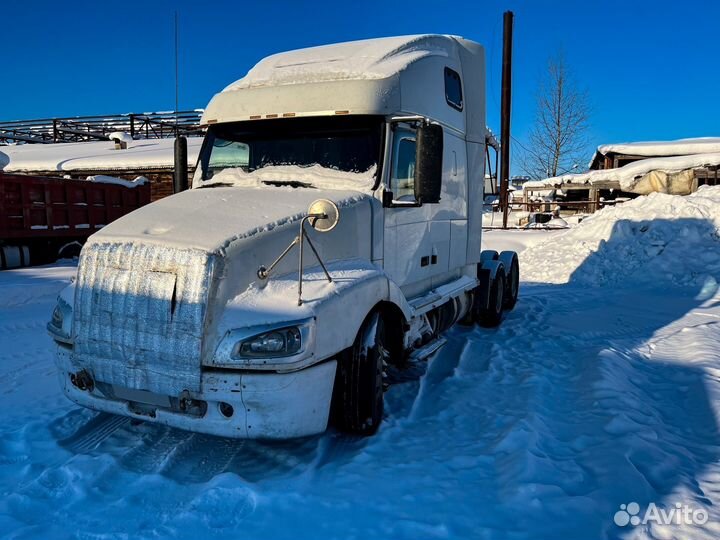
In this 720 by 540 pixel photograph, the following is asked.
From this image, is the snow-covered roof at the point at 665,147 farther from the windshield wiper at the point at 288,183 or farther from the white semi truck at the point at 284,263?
the windshield wiper at the point at 288,183

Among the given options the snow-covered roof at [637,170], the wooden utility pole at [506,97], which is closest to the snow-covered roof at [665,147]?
the snow-covered roof at [637,170]

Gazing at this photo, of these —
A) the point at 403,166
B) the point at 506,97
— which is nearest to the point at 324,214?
the point at 403,166

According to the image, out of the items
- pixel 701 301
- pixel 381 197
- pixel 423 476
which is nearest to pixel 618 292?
pixel 701 301

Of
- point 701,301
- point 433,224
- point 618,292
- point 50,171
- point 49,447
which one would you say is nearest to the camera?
point 49,447

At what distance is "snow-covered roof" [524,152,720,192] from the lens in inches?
1011

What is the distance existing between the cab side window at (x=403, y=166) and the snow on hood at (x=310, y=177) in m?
A: 0.25

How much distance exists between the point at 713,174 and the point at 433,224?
82.4 feet

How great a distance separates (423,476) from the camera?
3.44 metres

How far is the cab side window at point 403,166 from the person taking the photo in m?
4.58

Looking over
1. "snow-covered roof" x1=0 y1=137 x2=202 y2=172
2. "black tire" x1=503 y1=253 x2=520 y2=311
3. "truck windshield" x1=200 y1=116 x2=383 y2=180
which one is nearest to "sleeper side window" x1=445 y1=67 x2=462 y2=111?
"truck windshield" x1=200 y1=116 x2=383 y2=180

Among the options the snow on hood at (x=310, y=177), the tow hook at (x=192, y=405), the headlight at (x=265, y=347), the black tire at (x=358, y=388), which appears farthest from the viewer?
the snow on hood at (x=310, y=177)

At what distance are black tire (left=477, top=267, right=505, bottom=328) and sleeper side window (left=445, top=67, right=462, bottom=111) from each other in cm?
277

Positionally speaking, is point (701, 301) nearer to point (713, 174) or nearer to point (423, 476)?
point (423, 476)

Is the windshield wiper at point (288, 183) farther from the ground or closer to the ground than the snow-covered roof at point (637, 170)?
closer to the ground
